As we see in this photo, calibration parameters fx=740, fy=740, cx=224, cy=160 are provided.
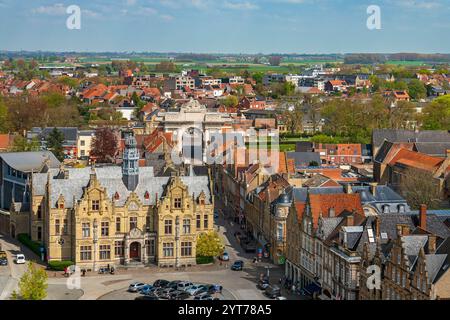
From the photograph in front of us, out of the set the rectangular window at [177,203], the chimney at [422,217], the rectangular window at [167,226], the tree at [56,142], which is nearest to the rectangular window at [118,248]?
the rectangular window at [167,226]

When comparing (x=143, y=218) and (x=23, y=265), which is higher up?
(x=143, y=218)

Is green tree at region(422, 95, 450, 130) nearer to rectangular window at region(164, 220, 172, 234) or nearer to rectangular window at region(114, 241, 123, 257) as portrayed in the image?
rectangular window at region(164, 220, 172, 234)

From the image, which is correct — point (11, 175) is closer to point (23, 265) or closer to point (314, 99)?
point (23, 265)

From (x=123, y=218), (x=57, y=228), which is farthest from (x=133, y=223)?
(x=57, y=228)

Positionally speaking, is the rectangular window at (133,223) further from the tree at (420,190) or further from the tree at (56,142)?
the tree at (56,142)

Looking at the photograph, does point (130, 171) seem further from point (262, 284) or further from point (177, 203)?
point (262, 284)

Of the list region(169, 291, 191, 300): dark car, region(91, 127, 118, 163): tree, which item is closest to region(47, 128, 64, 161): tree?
region(91, 127, 118, 163): tree
